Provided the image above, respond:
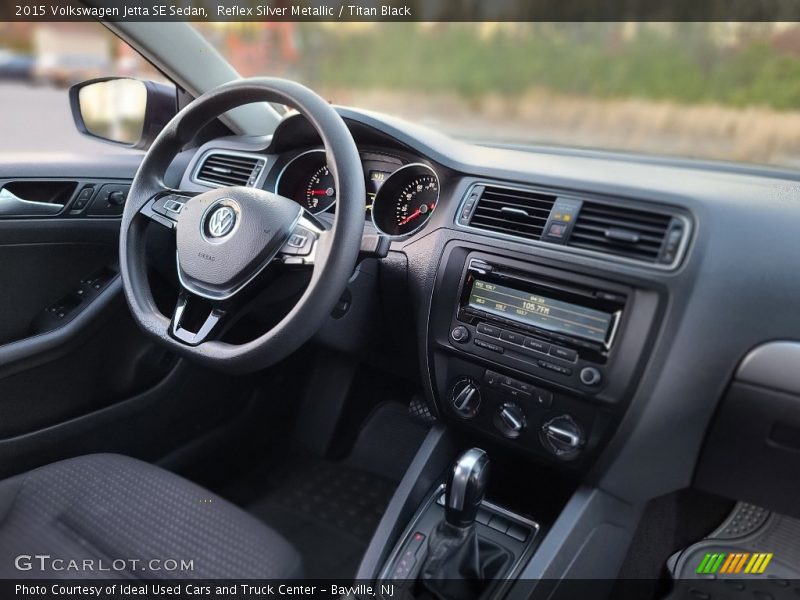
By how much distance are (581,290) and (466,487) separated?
455mm

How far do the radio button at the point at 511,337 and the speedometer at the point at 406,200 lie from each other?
1.17 feet

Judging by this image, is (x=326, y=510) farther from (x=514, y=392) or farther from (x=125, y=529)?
(x=514, y=392)

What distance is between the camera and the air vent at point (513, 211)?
1.46m

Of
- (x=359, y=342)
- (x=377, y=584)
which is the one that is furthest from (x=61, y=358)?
(x=377, y=584)

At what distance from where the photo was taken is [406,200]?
1.76m

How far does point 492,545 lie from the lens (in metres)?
1.56

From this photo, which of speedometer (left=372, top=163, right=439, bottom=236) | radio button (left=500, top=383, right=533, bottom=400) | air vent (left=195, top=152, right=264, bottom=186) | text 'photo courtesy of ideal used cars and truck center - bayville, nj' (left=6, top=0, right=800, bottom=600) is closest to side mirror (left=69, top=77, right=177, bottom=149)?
text 'photo courtesy of ideal used cars and truck center - bayville, nj' (left=6, top=0, right=800, bottom=600)

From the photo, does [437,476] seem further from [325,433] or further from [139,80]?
[139,80]

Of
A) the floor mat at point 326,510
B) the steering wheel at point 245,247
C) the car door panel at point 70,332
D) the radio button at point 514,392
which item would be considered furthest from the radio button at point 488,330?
the car door panel at point 70,332

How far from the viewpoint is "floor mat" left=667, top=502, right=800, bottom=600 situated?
1.60 meters

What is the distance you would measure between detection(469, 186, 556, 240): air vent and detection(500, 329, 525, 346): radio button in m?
0.20

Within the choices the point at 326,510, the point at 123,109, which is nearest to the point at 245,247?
the point at 326,510

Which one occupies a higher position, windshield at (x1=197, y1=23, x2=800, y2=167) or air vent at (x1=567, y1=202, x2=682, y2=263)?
windshield at (x1=197, y1=23, x2=800, y2=167)

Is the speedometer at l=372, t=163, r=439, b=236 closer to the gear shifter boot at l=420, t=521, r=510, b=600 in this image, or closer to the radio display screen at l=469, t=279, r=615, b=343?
the radio display screen at l=469, t=279, r=615, b=343
